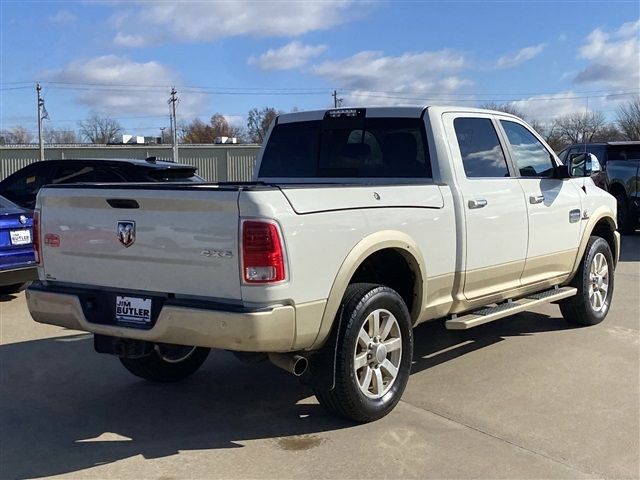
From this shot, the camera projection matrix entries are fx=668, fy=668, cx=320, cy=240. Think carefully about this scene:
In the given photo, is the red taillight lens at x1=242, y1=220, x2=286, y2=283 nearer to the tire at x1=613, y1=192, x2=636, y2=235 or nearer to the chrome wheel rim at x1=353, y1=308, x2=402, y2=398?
the chrome wheel rim at x1=353, y1=308, x2=402, y2=398

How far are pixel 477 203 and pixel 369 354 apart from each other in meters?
1.55

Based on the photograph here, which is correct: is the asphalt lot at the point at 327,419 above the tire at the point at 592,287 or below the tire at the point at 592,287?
below

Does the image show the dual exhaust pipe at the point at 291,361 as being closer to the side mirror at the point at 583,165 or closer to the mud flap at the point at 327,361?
the mud flap at the point at 327,361

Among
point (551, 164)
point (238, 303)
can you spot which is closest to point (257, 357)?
point (238, 303)

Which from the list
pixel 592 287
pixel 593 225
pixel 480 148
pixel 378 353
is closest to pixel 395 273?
pixel 378 353

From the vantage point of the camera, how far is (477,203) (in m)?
5.07

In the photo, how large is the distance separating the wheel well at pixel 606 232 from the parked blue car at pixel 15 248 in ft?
20.7

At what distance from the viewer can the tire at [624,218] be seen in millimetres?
14655

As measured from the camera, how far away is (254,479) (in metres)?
3.57

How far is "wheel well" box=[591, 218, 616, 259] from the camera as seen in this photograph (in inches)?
280

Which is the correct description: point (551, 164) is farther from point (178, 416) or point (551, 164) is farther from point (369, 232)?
point (178, 416)

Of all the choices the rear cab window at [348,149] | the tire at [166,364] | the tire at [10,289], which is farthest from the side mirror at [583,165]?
the tire at [10,289]

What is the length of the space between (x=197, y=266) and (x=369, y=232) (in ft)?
3.58

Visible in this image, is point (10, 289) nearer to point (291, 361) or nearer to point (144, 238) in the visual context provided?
point (144, 238)
